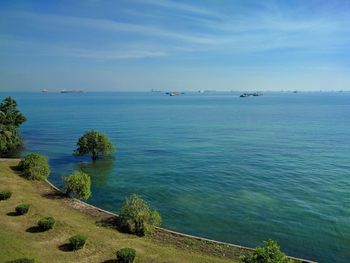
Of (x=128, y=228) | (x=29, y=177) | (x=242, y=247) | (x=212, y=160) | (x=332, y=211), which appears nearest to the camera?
(x=242, y=247)

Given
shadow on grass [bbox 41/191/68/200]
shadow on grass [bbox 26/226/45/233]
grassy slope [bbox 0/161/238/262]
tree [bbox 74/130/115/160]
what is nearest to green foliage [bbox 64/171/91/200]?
shadow on grass [bbox 41/191/68/200]

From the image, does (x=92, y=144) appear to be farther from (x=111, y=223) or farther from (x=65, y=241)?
(x=65, y=241)

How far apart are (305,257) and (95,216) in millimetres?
21057

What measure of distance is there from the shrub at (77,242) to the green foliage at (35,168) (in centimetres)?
2486

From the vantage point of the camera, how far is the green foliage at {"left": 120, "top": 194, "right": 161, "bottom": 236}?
34.2m

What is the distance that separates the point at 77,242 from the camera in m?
29.4

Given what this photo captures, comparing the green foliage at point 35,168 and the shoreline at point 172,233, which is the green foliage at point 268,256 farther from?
the green foliage at point 35,168

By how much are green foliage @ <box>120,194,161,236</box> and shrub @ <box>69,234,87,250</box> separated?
18.6 feet

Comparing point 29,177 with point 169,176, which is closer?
point 29,177

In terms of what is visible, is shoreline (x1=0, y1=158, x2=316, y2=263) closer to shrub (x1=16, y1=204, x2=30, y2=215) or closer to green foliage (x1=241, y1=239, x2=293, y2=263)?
shrub (x1=16, y1=204, x2=30, y2=215)

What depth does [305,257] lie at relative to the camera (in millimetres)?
32969

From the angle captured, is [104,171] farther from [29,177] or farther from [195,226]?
[195,226]

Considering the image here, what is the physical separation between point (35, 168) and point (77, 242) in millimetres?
26087

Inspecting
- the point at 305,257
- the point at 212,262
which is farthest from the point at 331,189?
the point at 212,262
